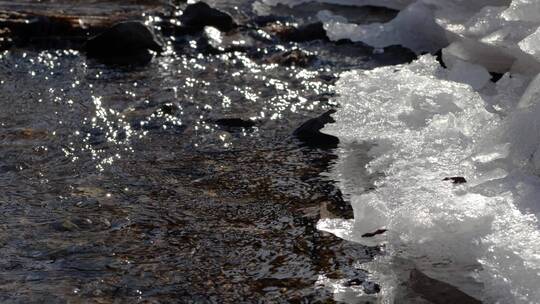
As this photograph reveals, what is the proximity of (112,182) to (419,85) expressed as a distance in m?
1.86

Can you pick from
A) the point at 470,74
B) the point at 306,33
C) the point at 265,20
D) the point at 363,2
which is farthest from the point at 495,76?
the point at 363,2

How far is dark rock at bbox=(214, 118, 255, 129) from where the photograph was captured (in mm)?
4918

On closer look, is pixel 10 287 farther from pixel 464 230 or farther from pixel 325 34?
pixel 325 34

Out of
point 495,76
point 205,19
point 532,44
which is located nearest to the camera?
point 532,44

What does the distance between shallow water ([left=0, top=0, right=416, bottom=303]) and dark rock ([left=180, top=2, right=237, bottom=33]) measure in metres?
1.06

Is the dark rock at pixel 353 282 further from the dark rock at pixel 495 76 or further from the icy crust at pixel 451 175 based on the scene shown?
the dark rock at pixel 495 76

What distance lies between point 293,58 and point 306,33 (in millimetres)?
908

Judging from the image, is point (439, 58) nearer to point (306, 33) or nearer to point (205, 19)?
point (306, 33)

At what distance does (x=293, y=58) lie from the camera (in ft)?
21.1

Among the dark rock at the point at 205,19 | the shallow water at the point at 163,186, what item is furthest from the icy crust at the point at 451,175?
the dark rock at the point at 205,19

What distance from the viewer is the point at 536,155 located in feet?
11.2

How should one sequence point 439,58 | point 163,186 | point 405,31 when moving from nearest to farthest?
point 163,186 → point 439,58 → point 405,31

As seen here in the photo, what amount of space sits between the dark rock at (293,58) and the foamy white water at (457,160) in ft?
1.70

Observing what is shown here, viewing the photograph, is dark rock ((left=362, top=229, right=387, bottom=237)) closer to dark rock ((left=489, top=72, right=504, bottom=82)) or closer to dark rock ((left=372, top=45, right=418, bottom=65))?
dark rock ((left=489, top=72, right=504, bottom=82))
